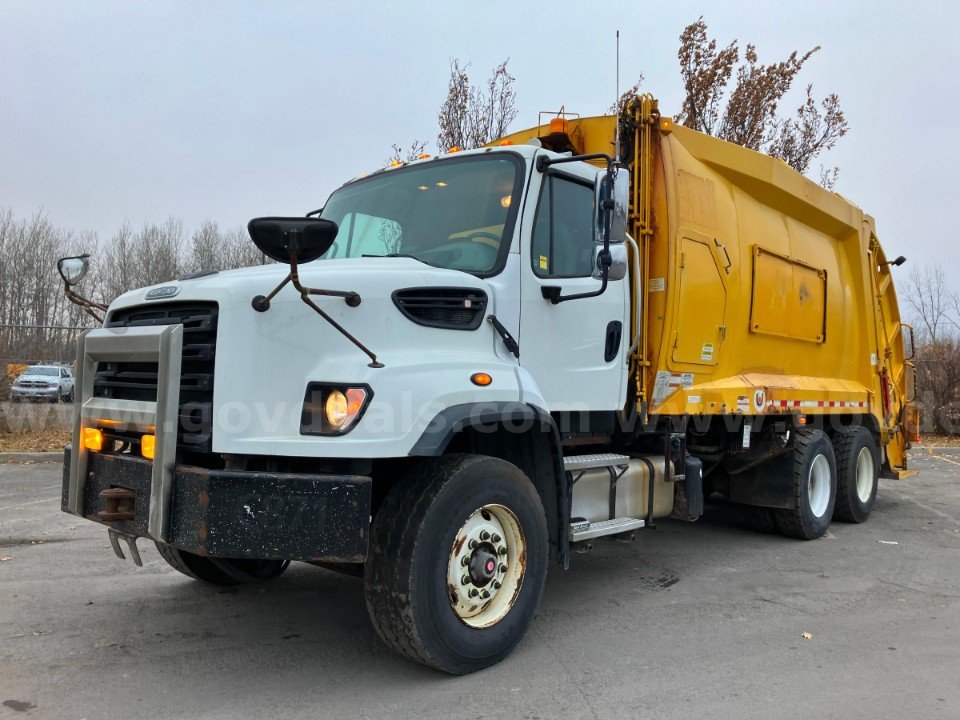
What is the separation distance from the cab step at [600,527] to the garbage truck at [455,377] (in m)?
0.03

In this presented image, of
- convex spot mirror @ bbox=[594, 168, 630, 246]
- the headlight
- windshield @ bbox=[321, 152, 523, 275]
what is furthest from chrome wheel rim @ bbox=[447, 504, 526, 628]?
convex spot mirror @ bbox=[594, 168, 630, 246]

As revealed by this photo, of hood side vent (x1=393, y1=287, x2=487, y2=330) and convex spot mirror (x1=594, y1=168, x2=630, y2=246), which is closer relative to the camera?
hood side vent (x1=393, y1=287, x2=487, y2=330)

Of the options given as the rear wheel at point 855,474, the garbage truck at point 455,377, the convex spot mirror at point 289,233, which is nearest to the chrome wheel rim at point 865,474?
the rear wheel at point 855,474

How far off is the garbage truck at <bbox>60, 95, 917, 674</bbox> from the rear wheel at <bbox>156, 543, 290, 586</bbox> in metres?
Answer: 0.02

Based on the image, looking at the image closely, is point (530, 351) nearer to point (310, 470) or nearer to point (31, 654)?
point (310, 470)

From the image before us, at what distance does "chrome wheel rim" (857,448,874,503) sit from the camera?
7.80 metres

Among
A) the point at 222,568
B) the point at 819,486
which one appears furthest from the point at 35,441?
the point at 819,486

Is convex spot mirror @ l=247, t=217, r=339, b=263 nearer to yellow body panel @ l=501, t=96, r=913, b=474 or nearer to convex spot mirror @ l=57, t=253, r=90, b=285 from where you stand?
convex spot mirror @ l=57, t=253, r=90, b=285

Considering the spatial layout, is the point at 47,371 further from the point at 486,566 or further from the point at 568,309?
the point at 486,566

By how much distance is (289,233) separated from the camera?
300 centimetres

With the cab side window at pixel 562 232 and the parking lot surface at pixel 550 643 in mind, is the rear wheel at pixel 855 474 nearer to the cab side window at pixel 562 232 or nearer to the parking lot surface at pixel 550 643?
the parking lot surface at pixel 550 643

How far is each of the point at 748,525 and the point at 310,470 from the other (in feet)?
17.9

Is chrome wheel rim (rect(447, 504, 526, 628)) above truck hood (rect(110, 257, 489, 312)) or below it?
below

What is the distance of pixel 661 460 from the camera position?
5.51 m
